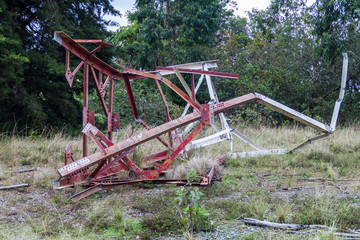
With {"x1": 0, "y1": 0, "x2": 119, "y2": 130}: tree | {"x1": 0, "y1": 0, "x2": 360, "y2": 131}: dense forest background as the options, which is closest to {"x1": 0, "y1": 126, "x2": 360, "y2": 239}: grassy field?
{"x1": 0, "y1": 0, "x2": 119, "y2": 130}: tree

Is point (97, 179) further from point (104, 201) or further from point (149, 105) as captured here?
point (149, 105)

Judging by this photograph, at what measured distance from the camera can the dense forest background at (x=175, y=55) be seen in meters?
10.3

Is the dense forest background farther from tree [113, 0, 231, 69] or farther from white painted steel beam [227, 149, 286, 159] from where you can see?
white painted steel beam [227, 149, 286, 159]

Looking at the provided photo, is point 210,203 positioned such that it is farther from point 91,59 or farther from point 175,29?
point 175,29

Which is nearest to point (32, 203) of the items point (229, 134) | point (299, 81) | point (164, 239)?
point (164, 239)

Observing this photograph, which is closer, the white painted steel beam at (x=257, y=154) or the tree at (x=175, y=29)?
the white painted steel beam at (x=257, y=154)

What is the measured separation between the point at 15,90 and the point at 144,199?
753 cm

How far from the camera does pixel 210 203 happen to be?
4020 millimetres

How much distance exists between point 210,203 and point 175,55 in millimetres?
12248

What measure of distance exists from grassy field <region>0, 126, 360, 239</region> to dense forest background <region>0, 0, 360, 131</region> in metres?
3.84

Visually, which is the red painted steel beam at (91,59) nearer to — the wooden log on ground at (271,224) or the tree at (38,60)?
the wooden log on ground at (271,224)

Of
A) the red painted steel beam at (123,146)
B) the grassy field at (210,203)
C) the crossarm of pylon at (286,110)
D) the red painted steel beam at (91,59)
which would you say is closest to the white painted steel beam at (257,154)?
the grassy field at (210,203)

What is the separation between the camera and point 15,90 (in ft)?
32.7

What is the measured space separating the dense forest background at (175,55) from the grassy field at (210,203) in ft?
12.6
